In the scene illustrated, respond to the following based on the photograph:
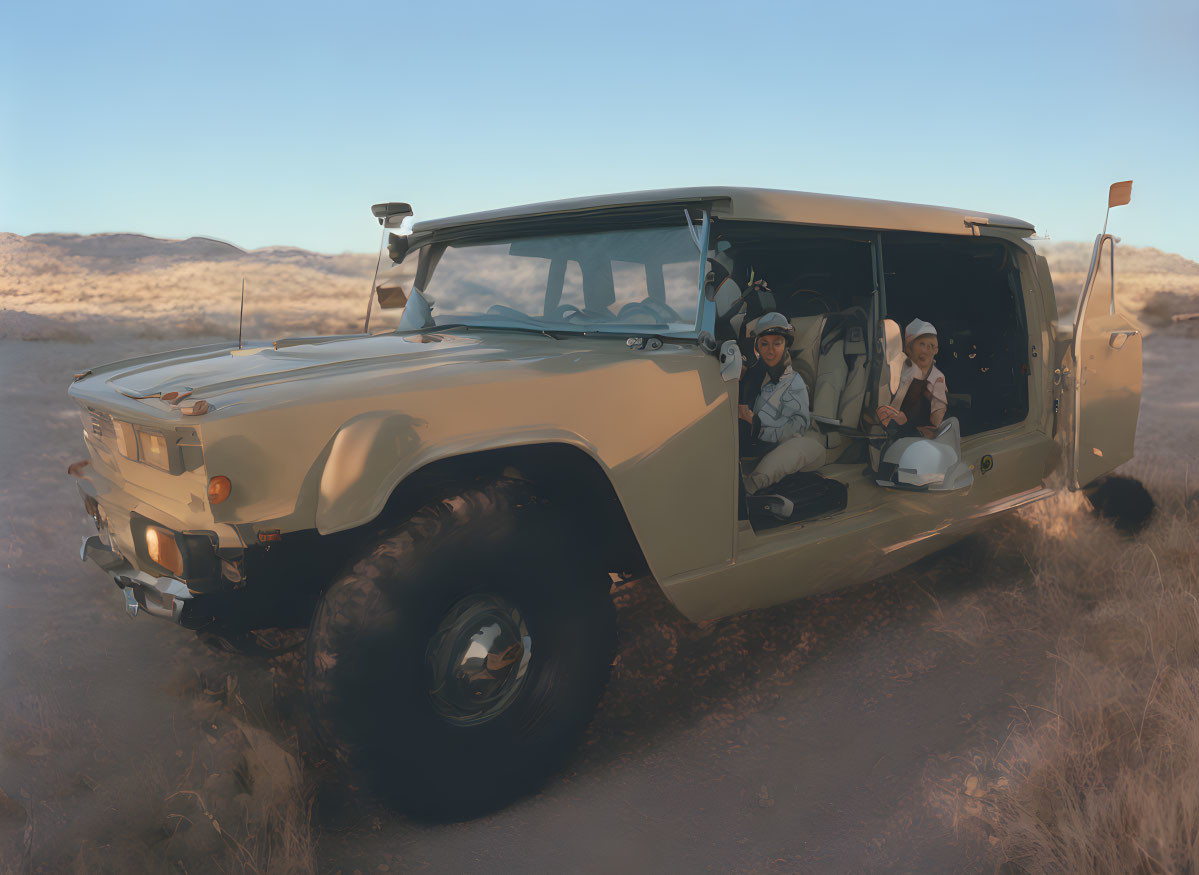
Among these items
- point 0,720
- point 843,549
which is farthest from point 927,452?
point 0,720

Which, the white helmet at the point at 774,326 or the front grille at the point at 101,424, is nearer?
the front grille at the point at 101,424

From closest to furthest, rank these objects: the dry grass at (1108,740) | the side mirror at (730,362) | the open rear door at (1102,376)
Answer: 1. the dry grass at (1108,740)
2. the side mirror at (730,362)
3. the open rear door at (1102,376)

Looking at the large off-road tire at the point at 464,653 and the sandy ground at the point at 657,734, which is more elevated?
the large off-road tire at the point at 464,653

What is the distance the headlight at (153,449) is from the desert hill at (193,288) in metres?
14.6

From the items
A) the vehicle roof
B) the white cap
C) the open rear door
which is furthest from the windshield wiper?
the open rear door

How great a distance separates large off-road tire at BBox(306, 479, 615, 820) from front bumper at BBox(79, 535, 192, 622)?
0.45 metres

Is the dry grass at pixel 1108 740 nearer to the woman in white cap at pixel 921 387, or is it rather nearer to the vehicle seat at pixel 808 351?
the woman in white cap at pixel 921 387

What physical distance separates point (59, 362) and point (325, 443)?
1546cm

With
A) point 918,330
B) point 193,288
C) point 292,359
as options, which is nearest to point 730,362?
point 292,359

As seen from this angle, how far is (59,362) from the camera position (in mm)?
14891

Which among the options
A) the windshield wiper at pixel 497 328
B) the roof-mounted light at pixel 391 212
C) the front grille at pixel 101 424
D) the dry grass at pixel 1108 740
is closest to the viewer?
the dry grass at pixel 1108 740

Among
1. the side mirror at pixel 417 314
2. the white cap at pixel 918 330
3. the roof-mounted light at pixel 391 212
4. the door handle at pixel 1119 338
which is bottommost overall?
the door handle at pixel 1119 338

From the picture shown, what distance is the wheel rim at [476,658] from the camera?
106 inches

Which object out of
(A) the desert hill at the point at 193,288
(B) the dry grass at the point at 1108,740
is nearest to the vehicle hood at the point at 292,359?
(B) the dry grass at the point at 1108,740
